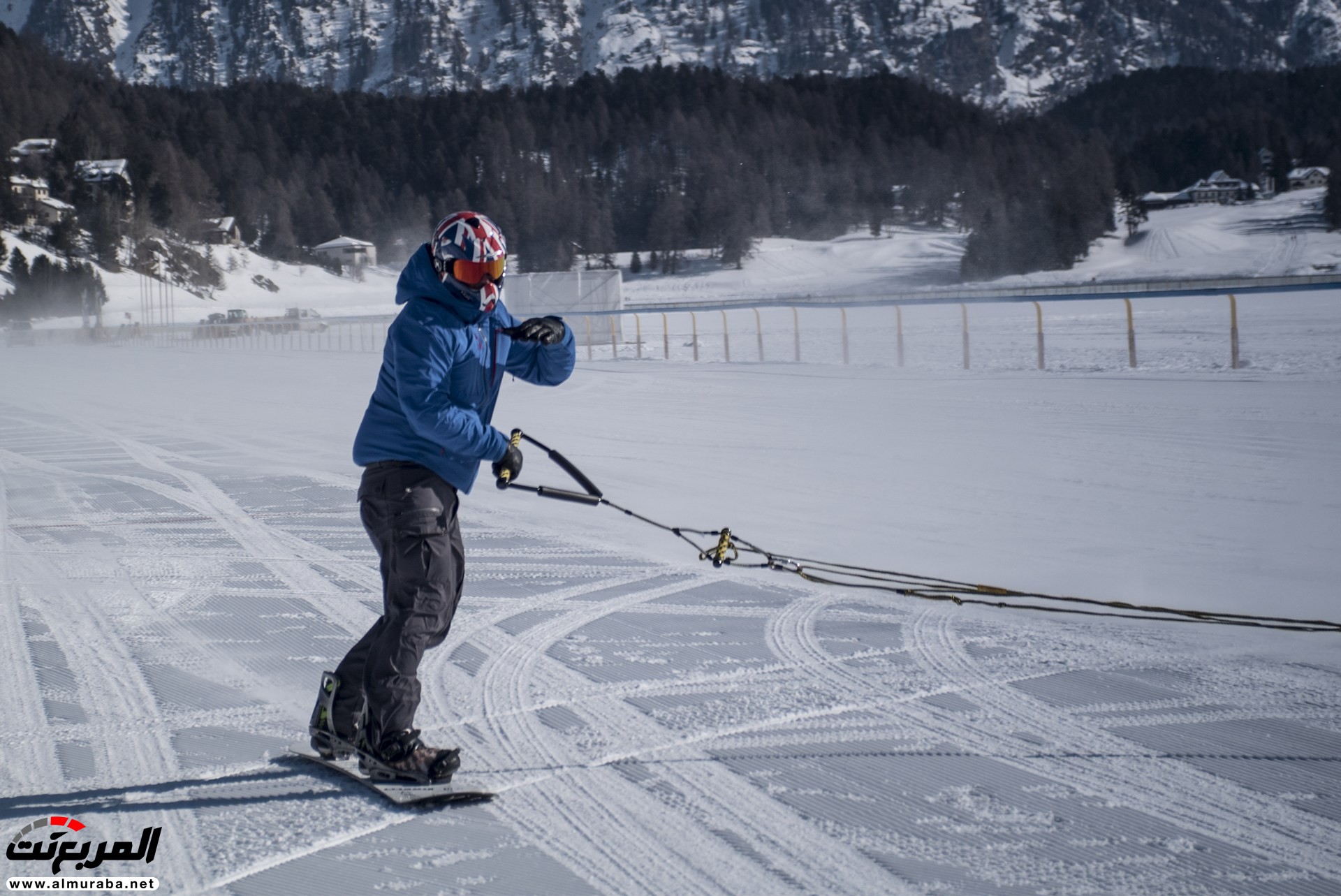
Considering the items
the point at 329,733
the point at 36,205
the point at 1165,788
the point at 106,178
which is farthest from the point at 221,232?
the point at 1165,788

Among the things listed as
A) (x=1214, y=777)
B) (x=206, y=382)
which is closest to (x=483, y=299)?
(x=1214, y=777)

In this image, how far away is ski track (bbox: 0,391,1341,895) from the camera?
3379 mm

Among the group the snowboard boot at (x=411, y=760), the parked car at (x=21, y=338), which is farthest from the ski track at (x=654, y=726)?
the parked car at (x=21, y=338)

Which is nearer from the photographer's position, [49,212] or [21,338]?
[21,338]

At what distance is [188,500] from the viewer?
1021 centimetres

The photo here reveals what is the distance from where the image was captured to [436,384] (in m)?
3.53

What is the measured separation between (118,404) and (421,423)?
63.8 ft

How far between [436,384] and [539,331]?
0.62 metres

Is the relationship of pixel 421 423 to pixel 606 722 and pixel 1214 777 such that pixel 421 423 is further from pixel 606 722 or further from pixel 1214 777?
pixel 1214 777

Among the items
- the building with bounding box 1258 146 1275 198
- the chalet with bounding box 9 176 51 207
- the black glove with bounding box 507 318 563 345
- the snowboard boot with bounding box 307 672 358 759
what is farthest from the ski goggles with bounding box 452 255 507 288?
the building with bounding box 1258 146 1275 198

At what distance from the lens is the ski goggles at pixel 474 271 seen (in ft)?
11.7

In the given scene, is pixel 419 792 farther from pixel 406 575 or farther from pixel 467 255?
pixel 467 255

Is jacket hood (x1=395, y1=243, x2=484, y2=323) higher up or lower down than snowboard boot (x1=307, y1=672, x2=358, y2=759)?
higher up

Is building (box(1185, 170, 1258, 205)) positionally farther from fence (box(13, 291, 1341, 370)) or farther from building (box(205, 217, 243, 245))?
building (box(205, 217, 243, 245))
